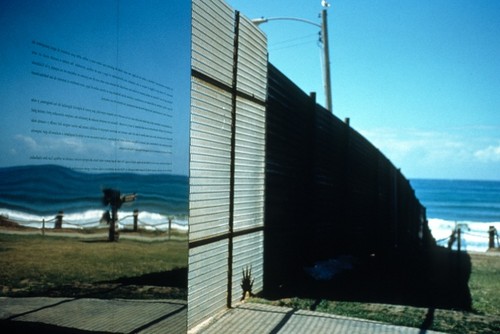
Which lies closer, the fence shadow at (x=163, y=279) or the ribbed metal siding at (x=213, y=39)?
the fence shadow at (x=163, y=279)

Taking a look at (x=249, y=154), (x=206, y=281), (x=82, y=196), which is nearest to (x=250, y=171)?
(x=249, y=154)

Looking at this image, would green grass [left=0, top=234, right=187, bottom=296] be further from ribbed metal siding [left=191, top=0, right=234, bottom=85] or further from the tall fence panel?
ribbed metal siding [left=191, top=0, right=234, bottom=85]

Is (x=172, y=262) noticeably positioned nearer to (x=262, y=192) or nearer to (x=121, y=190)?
(x=121, y=190)

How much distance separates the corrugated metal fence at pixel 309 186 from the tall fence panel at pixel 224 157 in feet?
1.51

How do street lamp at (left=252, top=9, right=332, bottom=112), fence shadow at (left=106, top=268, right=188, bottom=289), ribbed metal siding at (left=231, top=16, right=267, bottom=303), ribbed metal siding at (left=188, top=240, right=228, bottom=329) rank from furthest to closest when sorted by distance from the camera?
street lamp at (left=252, top=9, right=332, bottom=112) < ribbed metal siding at (left=231, top=16, right=267, bottom=303) < ribbed metal siding at (left=188, top=240, right=228, bottom=329) < fence shadow at (left=106, top=268, right=188, bottom=289)

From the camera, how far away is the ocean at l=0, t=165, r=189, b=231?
2.25 metres

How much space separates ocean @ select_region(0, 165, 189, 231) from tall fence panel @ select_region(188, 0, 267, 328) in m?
1.02

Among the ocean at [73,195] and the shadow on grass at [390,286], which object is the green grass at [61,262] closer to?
the ocean at [73,195]

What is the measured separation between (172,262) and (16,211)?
199cm

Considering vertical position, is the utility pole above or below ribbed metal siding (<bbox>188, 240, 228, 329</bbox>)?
above

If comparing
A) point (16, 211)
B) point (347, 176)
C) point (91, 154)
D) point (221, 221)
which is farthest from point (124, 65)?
point (347, 176)

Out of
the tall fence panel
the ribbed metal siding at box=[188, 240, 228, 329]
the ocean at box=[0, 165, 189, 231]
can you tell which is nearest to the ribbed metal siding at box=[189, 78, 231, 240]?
the tall fence panel

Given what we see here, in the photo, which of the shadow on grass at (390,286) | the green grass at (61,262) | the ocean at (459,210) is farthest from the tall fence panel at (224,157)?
the ocean at (459,210)

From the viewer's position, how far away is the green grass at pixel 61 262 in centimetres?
225
